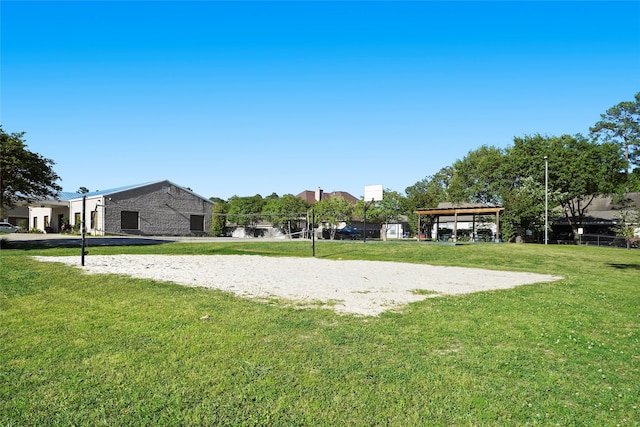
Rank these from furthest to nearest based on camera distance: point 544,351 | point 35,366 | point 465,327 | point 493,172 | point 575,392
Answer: point 493,172
point 465,327
point 544,351
point 35,366
point 575,392

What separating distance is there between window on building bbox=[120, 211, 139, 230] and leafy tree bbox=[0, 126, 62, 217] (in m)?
17.9

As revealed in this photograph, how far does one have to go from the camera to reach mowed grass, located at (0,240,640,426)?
2.73m

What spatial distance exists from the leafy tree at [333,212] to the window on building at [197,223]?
491 inches

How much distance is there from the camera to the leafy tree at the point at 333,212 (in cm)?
4488

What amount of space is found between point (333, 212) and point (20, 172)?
102ft

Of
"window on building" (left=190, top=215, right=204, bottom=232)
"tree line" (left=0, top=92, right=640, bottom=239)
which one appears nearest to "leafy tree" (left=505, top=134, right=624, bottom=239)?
"tree line" (left=0, top=92, right=640, bottom=239)

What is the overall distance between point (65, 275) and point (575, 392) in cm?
970

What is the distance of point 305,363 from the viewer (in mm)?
3605

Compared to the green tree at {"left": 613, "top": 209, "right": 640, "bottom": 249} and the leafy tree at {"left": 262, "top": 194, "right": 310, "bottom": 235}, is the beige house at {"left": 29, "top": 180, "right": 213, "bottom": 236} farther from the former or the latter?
the green tree at {"left": 613, "top": 209, "right": 640, "bottom": 249}

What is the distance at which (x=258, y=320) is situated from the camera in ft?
17.0

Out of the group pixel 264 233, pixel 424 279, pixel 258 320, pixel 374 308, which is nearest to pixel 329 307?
pixel 374 308

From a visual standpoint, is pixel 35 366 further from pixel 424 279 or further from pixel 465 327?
pixel 424 279

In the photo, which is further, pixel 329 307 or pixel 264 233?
pixel 264 233

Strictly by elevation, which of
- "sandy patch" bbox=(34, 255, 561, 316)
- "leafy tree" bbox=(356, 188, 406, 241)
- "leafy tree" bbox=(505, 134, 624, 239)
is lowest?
"sandy patch" bbox=(34, 255, 561, 316)
